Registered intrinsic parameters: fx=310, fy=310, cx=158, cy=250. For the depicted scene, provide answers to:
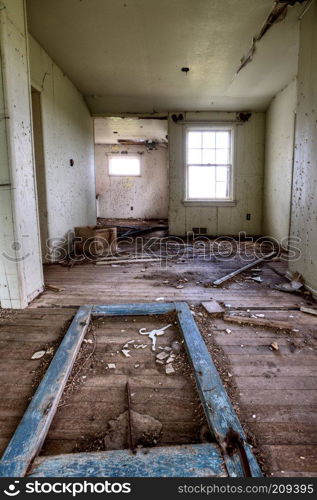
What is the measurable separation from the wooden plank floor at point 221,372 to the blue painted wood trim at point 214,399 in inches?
2.5

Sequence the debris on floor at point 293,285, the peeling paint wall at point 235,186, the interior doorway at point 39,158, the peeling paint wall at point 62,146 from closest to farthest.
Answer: the debris on floor at point 293,285 → the interior doorway at point 39,158 → the peeling paint wall at point 62,146 → the peeling paint wall at point 235,186

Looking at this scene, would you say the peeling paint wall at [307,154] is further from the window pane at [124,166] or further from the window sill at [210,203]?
the window pane at [124,166]

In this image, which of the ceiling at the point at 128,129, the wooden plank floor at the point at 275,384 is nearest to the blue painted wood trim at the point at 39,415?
the wooden plank floor at the point at 275,384

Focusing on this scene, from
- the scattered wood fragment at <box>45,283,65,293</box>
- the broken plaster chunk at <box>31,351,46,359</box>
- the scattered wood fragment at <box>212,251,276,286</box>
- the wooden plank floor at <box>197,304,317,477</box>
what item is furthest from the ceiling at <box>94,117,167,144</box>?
the broken plaster chunk at <box>31,351,46,359</box>

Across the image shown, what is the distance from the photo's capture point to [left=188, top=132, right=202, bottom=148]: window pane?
6930 mm

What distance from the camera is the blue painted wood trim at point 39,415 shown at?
109cm

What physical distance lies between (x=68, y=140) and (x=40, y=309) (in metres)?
3.38

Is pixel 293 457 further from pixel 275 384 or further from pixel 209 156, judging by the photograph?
pixel 209 156

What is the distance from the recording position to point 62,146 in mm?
4816

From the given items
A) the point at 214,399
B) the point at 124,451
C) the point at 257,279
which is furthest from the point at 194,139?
the point at 124,451

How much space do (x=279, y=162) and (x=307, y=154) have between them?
306 centimetres

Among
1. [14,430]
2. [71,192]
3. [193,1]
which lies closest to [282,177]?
[193,1]

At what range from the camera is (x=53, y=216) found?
177 inches

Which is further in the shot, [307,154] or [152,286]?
[152,286]
